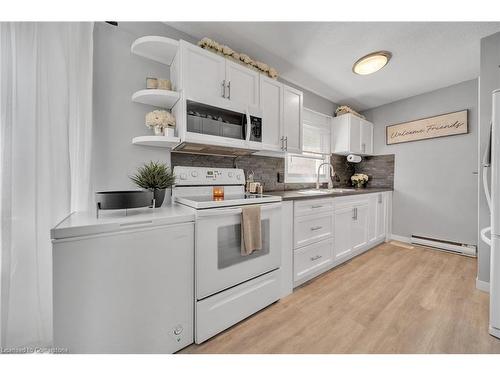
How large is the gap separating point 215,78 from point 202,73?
12 centimetres

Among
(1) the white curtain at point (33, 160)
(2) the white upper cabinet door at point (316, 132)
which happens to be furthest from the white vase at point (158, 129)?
(2) the white upper cabinet door at point (316, 132)

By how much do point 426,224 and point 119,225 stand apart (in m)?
4.14

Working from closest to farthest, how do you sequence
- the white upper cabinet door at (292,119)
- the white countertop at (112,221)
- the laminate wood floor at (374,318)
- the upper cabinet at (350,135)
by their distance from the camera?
the white countertop at (112,221)
the laminate wood floor at (374,318)
the white upper cabinet door at (292,119)
the upper cabinet at (350,135)

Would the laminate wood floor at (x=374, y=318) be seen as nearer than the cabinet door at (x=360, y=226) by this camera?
Yes


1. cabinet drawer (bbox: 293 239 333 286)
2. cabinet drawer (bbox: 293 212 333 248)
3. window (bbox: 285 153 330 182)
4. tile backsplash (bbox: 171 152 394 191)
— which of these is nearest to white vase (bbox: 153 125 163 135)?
tile backsplash (bbox: 171 152 394 191)

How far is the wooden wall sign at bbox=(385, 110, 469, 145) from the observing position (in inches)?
112

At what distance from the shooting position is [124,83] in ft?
5.24

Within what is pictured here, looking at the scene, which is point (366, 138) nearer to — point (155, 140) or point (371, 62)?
point (371, 62)

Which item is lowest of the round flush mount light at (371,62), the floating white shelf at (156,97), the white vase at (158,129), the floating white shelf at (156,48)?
the white vase at (158,129)

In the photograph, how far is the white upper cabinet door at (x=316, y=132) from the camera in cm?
318

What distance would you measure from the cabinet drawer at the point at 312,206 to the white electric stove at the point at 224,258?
30cm

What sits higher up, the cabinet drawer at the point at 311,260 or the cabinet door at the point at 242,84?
the cabinet door at the point at 242,84

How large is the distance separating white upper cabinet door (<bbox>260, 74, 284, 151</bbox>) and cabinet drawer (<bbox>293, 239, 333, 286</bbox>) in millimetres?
1143

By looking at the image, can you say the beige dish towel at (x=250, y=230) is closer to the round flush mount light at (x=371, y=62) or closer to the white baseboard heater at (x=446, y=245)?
the round flush mount light at (x=371, y=62)
